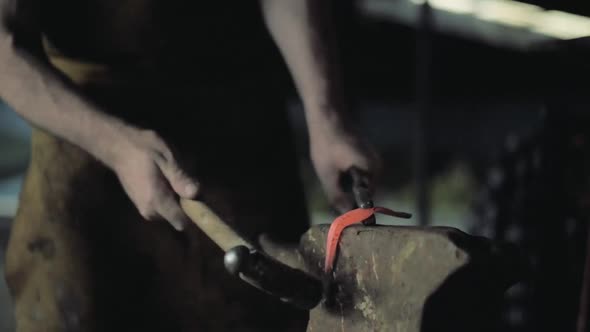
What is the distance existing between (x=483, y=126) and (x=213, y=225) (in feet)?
10.9

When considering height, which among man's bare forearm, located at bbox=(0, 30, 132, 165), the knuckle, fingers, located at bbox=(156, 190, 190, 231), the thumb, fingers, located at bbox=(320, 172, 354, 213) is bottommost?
fingers, located at bbox=(320, 172, 354, 213)

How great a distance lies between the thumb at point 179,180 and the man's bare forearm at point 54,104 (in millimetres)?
71

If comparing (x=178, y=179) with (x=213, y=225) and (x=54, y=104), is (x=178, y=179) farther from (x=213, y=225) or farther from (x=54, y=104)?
(x=54, y=104)

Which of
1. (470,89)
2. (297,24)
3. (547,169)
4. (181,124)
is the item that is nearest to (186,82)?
(181,124)

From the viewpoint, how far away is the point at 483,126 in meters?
4.00

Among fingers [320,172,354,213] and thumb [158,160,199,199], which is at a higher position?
thumb [158,160,199,199]

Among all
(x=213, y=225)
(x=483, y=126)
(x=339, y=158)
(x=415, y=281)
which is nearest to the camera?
(x=415, y=281)

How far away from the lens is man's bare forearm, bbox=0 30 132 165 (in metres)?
0.95

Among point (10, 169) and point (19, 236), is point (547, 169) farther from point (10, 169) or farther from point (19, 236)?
point (10, 169)

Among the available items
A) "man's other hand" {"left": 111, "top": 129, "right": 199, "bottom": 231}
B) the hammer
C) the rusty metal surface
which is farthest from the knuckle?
the rusty metal surface

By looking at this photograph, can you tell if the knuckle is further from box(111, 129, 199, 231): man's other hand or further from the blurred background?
the blurred background

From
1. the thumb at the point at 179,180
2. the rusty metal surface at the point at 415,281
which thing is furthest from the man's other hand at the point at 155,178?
the rusty metal surface at the point at 415,281

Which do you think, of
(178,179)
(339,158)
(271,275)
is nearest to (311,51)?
(339,158)

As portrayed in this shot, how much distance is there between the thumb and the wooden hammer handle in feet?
0.05
